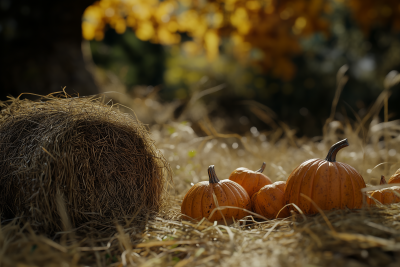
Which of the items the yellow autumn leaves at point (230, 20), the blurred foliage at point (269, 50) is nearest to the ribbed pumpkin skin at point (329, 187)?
the blurred foliage at point (269, 50)

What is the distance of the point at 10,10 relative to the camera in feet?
21.0

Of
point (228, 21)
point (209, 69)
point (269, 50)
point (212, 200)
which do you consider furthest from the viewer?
A: point (209, 69)

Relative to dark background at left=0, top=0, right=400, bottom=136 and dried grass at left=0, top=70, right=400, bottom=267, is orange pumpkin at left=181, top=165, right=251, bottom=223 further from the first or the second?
dark background at left=0, top=0, right=400, bottom=136

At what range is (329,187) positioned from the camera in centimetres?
178

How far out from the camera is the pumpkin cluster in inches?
70.3

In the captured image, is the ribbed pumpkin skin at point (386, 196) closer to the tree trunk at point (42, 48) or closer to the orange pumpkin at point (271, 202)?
the orange pumpkin at point (271, 202)

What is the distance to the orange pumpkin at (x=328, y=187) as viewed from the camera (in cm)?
178

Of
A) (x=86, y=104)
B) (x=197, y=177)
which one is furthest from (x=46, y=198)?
(x=197, y=177)

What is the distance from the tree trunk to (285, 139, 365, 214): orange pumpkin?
5.22 m

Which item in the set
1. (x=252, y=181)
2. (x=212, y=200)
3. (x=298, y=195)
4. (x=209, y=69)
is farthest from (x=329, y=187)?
(x=209, y=69)

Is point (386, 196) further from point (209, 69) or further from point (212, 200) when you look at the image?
point (209, 69)

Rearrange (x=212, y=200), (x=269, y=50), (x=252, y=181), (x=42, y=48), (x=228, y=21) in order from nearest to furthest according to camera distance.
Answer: (x=212, y=200) → (x=252, y=181) → (x=42, y=48) → (x=228, y=21) → (x=269, y=50)

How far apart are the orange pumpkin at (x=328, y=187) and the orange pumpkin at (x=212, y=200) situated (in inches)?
15.3

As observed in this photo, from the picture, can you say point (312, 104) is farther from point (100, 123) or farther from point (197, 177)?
point (100, 123)
